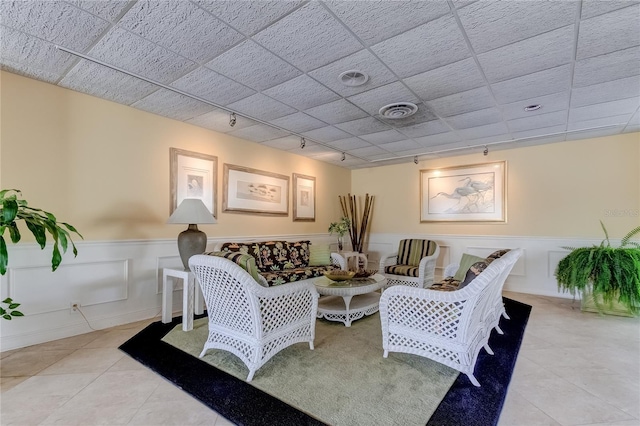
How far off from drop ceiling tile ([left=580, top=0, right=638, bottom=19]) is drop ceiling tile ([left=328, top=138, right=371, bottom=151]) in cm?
291

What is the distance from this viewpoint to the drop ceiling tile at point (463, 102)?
9.57 feet

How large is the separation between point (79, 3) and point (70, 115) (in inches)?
64.0

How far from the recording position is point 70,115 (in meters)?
2.95

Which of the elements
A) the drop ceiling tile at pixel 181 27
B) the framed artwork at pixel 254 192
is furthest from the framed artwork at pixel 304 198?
the drop ceiling tile at pixel 181 27

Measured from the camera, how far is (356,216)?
6.58 m

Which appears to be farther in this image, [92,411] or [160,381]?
[160,381]

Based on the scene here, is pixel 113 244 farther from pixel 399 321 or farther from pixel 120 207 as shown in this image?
pixel 399 321

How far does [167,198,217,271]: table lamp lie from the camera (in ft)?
10.3

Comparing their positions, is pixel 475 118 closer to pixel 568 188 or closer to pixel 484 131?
pixel 484 131

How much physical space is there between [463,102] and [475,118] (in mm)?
596

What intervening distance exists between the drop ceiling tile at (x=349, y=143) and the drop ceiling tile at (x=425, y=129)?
73 centimetres

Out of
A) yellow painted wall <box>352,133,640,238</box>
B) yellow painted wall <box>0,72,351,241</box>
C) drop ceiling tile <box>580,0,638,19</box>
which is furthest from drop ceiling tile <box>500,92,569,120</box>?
yellow painted wall <box>0,72,351,241</box>

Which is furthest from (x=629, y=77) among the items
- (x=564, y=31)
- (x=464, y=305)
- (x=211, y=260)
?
(x=211, y=260)

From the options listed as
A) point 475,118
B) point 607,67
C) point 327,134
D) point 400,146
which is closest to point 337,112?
point 327,134
